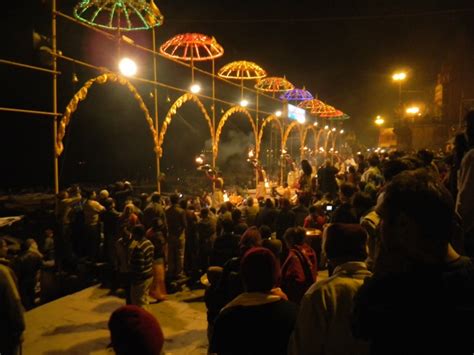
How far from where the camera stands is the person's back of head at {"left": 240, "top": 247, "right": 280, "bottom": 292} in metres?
2.83

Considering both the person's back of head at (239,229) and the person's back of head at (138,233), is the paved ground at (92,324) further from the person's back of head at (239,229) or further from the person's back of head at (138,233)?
the person's back of head at (239,229)

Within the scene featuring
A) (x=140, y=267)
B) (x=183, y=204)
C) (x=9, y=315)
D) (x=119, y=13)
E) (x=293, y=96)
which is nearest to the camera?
(x=9, y=315)

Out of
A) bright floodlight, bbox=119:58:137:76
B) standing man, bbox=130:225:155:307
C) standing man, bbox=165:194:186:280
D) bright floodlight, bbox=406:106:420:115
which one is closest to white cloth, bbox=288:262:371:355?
standing man, bbox=130:225:155:307

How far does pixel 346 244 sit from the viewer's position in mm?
2568

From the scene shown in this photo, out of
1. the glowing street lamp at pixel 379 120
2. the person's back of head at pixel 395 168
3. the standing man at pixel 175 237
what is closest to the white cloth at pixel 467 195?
the person's back of head at pixel 395 168

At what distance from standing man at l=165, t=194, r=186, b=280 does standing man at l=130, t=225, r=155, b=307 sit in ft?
7.31

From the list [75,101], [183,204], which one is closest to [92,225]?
[183,204]

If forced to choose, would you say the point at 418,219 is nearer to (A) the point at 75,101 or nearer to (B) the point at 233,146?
(A) the point at 75,101

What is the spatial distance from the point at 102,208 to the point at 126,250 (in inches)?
120

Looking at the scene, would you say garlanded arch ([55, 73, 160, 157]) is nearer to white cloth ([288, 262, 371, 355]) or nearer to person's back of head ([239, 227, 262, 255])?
person's back of head ([239, 227, 262, 255])

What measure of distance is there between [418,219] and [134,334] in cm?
149

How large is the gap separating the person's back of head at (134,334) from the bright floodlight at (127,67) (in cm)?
823

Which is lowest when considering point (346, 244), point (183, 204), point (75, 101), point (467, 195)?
point (183, 204)

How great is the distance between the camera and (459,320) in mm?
1434
